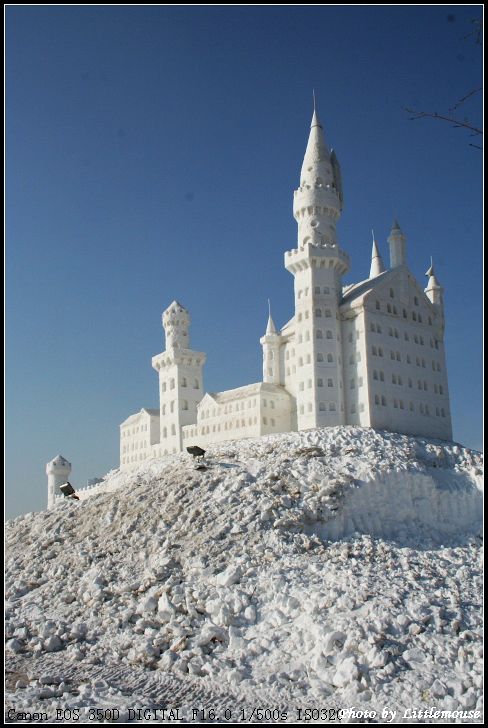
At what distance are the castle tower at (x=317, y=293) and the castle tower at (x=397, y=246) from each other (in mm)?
5748

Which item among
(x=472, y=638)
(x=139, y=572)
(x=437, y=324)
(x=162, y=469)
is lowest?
(x=472, y=638)

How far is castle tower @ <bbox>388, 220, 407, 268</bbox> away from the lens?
212 ft

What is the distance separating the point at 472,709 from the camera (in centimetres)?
2408

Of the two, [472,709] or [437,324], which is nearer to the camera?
[472,709]

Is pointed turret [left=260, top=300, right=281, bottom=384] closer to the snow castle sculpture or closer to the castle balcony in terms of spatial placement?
the snow castle sculpture

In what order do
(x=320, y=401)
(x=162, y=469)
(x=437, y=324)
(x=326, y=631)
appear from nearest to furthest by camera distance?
(x=326, y=631)
(x=162, y=469)
(x=320, y=401)
(x=437, y=324)

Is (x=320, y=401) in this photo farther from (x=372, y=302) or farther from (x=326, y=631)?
(x=326, y=631)

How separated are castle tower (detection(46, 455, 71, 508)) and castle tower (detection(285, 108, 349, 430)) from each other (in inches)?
1361

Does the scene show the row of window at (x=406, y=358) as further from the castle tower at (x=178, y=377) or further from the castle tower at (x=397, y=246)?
the castle tower at (x=178, y=377)

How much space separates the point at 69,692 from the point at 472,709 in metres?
14.4

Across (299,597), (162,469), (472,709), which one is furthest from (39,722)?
(162,469)

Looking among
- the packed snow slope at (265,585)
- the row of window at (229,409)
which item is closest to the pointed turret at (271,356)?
the row of window at (229,409)

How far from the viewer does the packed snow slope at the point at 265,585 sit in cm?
2588

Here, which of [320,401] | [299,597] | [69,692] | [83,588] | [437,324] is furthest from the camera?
[437,324]
